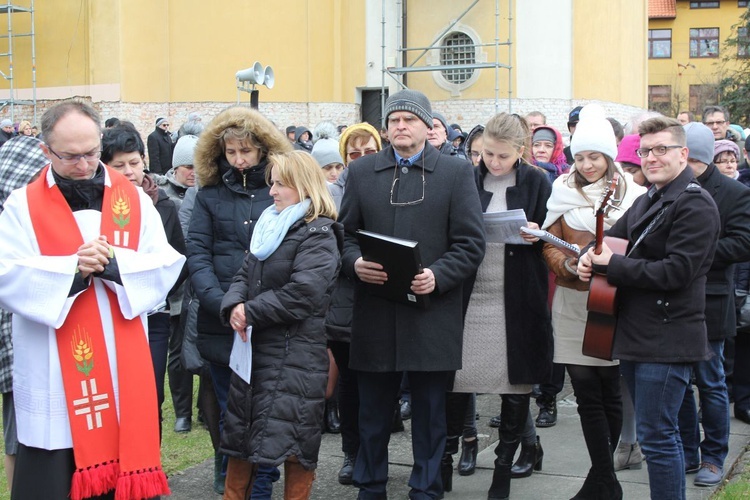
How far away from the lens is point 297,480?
16.5 ft

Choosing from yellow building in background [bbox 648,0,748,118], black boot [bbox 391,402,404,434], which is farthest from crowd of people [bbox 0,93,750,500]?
yellow building in background [bbox 648,0,748,118]

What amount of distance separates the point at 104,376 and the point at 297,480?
3.99 feet

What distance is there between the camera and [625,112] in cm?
2838

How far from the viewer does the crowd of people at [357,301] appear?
425 cm

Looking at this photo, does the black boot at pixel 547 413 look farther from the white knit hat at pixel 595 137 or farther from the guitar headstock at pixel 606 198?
the white knit hat at pixel 595 137

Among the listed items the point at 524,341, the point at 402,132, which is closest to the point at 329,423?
the point at 524,341

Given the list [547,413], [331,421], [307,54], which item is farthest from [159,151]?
[547,413]

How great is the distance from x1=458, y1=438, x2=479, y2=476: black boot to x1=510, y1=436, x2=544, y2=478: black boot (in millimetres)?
245

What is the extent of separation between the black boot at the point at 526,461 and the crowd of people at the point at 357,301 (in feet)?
0.05

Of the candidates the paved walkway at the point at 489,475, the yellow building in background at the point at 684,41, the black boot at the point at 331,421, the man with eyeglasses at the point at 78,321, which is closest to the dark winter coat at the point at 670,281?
the paved walkway at the point at 489,475

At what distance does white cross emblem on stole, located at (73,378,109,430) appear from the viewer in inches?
167

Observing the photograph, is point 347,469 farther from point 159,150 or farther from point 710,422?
point 159,150

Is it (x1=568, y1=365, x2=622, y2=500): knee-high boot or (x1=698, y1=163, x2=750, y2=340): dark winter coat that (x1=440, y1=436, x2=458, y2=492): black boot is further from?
(x1=698, y1=163, x2=750, y2=340): dark winter coat

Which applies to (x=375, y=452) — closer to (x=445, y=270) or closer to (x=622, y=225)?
(x=445, y=270)
